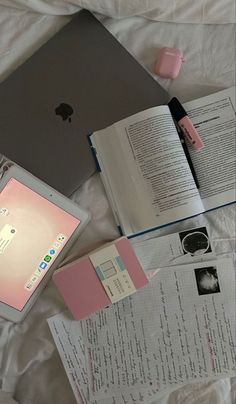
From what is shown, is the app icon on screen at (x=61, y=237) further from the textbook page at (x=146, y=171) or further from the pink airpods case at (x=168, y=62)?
the pink airpods case at (x=168, y=62)

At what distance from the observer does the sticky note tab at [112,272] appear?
2.88 feet

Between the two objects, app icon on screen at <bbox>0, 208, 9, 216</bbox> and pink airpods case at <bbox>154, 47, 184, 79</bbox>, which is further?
pink airpods case at <bbox>154, 47, 184, 79</bbox>

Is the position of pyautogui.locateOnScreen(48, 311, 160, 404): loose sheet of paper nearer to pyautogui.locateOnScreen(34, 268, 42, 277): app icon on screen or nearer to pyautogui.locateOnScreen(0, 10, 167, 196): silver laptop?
pyautogui.locateOnScreen(34, 268, 42, 277): app icon on screen

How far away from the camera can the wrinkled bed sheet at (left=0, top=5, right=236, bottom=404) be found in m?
0.89

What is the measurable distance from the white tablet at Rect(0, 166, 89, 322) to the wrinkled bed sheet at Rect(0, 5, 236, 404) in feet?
0.10

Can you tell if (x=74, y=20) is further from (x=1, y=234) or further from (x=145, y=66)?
(x=1, y=234)

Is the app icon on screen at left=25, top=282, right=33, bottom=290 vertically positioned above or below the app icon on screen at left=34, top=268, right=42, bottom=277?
below

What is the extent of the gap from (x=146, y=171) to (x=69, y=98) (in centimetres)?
19

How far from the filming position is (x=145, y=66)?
970 mm

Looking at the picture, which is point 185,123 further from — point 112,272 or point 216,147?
point 112,272

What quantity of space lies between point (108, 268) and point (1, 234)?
0.19m

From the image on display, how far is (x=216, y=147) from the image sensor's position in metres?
0.96

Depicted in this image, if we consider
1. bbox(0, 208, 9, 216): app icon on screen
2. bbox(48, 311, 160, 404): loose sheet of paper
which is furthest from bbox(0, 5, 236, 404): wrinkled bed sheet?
bbox(0, 208, 9, 216): app icon on screen

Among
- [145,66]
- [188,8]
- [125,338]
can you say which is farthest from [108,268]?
[188,8]
